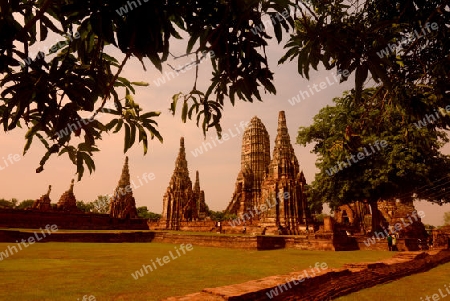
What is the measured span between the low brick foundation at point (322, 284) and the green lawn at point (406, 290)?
171 millimetres

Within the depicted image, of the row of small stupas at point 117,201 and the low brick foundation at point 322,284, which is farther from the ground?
the row of small stupas at point 117,201

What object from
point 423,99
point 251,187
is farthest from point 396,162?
point 251,187

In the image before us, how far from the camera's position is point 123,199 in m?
39.2

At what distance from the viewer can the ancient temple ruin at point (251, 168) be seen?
47.8 meters

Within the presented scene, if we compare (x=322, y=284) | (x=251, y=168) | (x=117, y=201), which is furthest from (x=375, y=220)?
(x=251, y=168)

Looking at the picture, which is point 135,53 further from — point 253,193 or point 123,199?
point 253,193

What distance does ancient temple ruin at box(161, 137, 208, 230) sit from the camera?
1430 inches

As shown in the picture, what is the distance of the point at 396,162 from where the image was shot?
16.0 m

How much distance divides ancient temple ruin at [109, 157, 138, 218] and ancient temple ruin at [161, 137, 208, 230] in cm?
438

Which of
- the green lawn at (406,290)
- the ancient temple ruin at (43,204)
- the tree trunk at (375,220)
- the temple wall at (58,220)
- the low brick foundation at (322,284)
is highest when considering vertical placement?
the ancient temple ruin at (43,204)
